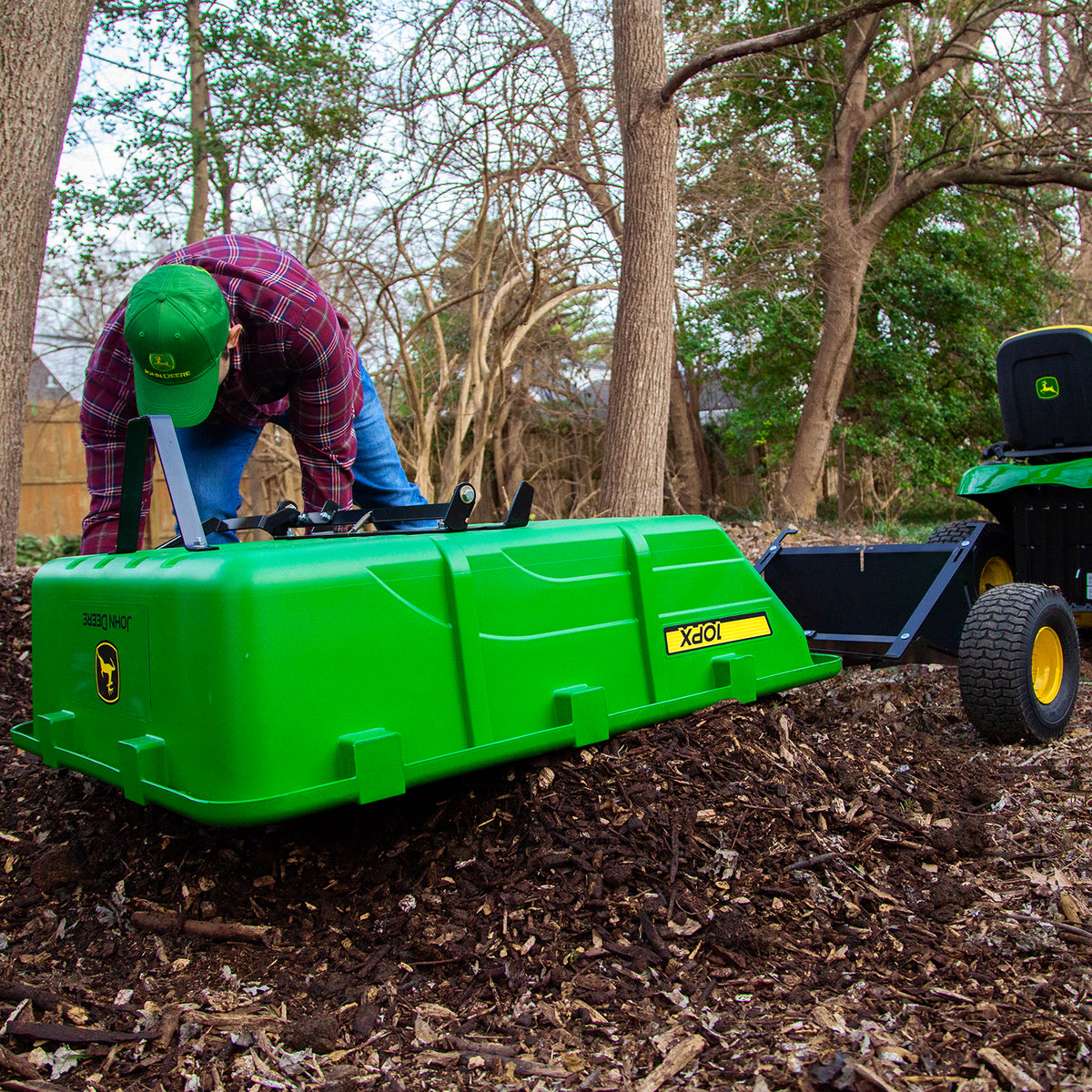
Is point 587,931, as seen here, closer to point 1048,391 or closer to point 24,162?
point 1048,391

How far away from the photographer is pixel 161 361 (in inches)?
90.3

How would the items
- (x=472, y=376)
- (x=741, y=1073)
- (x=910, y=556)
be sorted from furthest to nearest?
1. (x=472, y=376)
2. (x=910, y=556)
3. (x=741, y=1073)

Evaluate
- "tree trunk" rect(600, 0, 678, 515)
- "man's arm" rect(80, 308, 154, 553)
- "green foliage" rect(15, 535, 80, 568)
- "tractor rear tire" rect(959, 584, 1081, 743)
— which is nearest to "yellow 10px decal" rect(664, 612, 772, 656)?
"tractor rear tire" rect(959, 584, 1081, 743)

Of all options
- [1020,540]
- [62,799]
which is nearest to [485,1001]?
[62,799]

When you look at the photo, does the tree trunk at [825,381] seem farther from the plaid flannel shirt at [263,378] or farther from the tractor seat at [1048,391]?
the plaid flannel shirt at [263,378]

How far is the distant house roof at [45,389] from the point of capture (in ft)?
40.7

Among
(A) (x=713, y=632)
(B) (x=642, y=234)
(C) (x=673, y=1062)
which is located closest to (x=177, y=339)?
(A) (x=713, y=632)

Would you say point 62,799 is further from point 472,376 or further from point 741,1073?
point 472,376

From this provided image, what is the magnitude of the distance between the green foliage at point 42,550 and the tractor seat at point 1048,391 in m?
6.65

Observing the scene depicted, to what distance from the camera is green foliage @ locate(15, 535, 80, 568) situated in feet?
24.9

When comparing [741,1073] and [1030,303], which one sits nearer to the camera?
[741,1073]

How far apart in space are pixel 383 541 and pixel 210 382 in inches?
27.1

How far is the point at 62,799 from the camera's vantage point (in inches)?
109

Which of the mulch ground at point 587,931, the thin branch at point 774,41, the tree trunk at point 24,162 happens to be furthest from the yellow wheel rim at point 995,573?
the tree trunk at point 24,162
